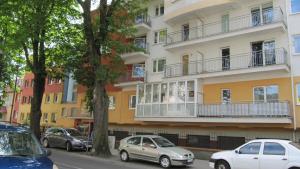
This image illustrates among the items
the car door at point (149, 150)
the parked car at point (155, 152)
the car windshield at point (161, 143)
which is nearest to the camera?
the parked car at point (155, 152)

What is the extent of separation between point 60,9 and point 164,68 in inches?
382

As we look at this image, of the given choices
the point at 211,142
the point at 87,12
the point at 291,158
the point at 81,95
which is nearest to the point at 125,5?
the point at 87,12

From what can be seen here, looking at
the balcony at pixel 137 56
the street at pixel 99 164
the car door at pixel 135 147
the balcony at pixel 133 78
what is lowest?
the street at pixel 99 164

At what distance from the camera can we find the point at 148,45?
3056 cm

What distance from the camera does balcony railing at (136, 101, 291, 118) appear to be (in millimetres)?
20281

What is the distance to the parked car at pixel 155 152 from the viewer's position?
54.5 feet

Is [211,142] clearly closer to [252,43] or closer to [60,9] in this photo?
[252,43]

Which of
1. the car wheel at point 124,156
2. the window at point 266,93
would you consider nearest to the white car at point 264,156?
the car wheel at point 124,156

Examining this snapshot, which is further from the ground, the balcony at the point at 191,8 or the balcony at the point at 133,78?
the balcony at the point at 191,8

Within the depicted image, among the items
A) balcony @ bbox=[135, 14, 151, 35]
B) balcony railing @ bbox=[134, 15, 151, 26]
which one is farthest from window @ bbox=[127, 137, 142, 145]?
balcony railing @ bbox=[134, 15, 151, 26]

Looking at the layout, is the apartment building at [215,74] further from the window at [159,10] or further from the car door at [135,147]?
the car door at [135,147]

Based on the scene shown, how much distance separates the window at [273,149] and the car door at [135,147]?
24.0 ft

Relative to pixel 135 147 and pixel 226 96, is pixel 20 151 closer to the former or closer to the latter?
pixel 135 147

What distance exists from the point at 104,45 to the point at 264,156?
13.1 m
